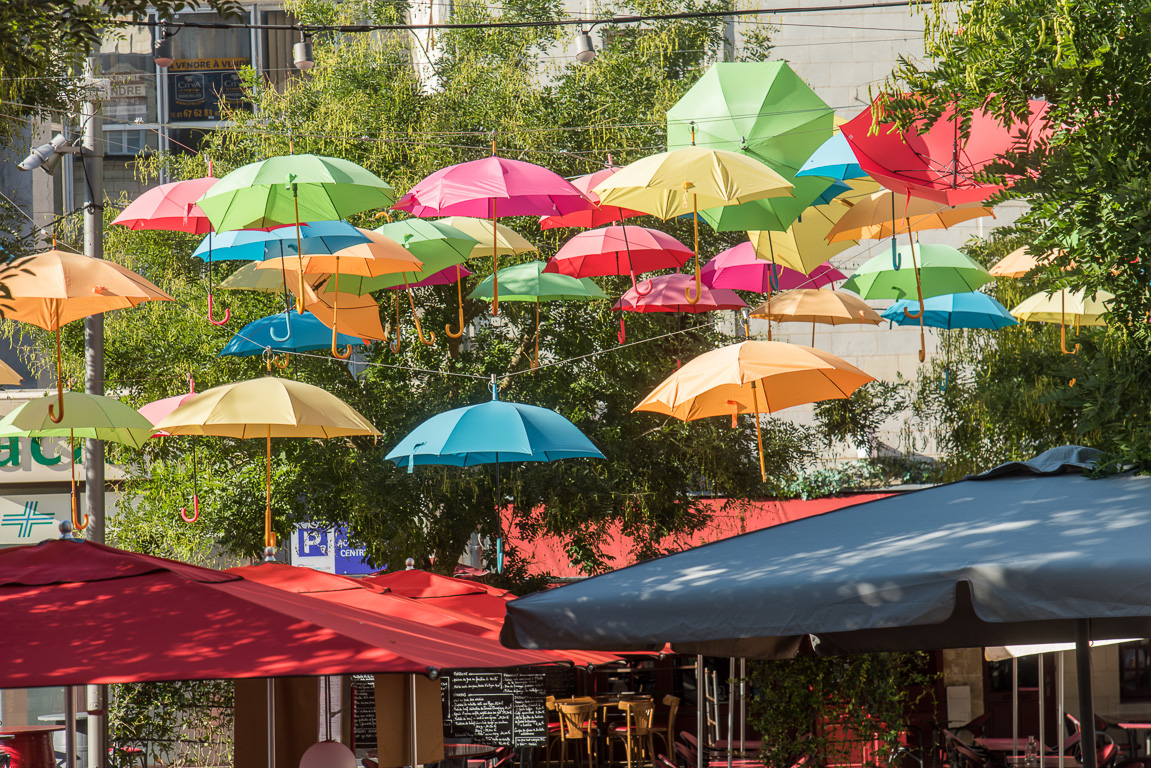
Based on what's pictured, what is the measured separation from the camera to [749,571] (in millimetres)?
4633

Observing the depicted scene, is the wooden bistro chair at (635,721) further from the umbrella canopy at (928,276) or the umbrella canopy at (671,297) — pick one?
the umbrella canopy at (928,276)

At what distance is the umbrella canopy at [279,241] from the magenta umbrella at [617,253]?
2236 mm

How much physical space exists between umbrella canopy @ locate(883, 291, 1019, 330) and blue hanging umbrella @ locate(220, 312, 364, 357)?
5.93 m

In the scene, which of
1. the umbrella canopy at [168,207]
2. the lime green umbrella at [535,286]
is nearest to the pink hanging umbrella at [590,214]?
the lime green umbrella at [535,286]

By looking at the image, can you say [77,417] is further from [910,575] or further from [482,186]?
[910,575]

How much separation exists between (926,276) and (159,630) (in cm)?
854

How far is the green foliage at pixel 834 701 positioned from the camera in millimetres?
7418

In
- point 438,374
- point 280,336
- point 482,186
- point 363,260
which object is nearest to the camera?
point 482,186

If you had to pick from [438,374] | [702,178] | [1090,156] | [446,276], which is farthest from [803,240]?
[1090,156]

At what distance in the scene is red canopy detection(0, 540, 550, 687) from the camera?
16.6ft

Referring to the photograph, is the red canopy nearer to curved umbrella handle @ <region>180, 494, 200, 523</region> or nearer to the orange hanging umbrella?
the orange hanging umbrella

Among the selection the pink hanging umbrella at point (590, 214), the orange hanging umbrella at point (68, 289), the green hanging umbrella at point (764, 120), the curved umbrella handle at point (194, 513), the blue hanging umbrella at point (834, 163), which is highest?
the green hanging umbrella at point (764, 120)

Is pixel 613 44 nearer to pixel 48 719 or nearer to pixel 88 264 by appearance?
pixel 88 264

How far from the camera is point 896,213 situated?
9500 mm
